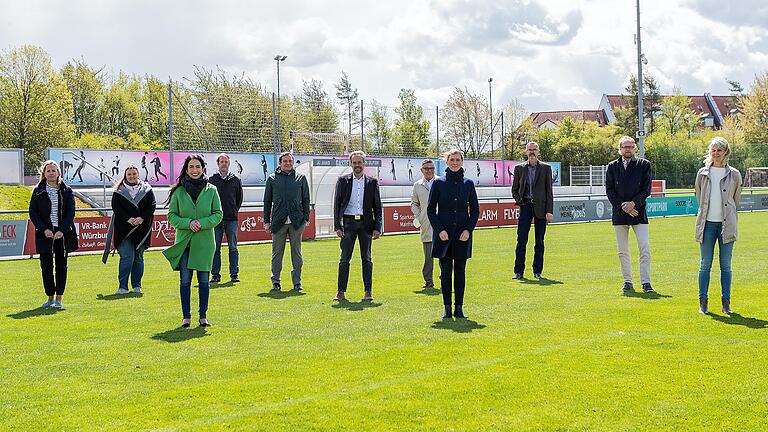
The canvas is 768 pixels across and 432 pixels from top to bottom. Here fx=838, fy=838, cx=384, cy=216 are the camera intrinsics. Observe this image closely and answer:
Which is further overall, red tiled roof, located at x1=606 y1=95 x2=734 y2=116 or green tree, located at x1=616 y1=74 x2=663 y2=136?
red tiled roof, located at x1=606 y1=95 x2=734 y2=116

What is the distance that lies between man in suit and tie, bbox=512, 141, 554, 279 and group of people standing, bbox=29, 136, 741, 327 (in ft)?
0.05

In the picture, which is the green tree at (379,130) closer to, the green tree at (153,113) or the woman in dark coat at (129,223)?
the green tree at (153,113)

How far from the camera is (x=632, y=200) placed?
36.9 feet

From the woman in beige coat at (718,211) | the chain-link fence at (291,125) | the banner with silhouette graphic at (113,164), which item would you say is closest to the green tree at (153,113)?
the chain-link fence at (291,125)

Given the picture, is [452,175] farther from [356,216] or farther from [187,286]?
[187,286]

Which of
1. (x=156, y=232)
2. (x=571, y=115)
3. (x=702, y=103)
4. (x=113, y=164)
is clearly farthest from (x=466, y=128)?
(x=702, y=103)

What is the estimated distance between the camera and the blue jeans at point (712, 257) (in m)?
9.24

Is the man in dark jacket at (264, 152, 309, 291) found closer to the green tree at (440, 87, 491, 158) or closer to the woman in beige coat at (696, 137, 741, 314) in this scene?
the woman in beige coat at (696, 137, 741, 314)

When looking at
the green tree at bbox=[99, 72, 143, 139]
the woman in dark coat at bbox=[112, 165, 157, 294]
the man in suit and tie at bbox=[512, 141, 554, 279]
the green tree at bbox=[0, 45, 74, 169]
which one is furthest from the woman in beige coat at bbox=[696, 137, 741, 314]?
the green tree at bbox=[99, 72, 143, 139]

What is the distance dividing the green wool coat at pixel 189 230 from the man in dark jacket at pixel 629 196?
5337 millimetres

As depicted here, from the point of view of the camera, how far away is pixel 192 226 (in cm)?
890

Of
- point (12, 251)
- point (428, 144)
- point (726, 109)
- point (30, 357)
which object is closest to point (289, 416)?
point (30, 357)

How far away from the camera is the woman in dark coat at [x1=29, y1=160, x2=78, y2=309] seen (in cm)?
1056

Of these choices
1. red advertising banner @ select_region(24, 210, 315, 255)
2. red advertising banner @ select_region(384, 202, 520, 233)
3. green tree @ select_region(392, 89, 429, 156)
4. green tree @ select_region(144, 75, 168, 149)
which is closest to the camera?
red advertising banner @ select_region(24, 210, 315, 255)
